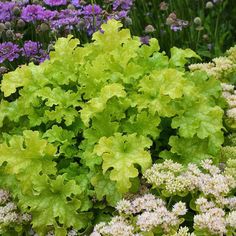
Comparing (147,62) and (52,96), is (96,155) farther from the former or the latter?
(147,62)

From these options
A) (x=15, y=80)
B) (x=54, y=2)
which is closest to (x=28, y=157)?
(x=15, y=80)

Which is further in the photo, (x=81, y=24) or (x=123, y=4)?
(x=123, y=4)

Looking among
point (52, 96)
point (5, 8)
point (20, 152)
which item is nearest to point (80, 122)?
point (52, 96)

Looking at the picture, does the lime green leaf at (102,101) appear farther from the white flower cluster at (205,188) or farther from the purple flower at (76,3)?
the purple flower at (76,3)

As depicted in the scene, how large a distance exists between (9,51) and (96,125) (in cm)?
135

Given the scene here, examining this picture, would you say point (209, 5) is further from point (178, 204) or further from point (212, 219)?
point (212, 219)

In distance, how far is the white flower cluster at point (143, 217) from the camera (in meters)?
2.21

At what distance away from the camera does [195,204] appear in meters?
2.40

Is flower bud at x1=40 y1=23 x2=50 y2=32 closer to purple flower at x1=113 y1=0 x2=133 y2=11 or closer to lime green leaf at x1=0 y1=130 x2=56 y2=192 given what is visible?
purple flower at x1=113 y1=0 x2=133 y2=11

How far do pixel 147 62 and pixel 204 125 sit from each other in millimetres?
506

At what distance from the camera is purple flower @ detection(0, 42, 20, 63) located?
12.2 ft

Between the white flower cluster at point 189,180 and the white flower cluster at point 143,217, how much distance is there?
0.07 meters

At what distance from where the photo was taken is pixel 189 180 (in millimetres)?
2348

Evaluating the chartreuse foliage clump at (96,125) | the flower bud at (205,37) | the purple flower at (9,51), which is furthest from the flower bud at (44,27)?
the flower bud at (205,37)
